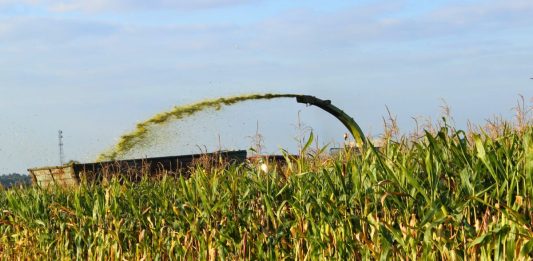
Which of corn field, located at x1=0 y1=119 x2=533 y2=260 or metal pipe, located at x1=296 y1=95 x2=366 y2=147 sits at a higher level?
metal pipe, located at x1=296 y1=95 x2=366 y2=147

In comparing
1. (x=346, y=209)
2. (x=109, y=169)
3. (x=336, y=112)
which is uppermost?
(x=336, y=112)

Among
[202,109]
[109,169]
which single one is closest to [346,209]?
[202,109]

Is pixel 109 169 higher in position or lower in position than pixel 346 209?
lower

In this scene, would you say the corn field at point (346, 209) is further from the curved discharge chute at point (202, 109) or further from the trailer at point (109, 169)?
the trailer at point (109, 169)

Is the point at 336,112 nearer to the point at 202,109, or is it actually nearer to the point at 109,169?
the point at 202,109

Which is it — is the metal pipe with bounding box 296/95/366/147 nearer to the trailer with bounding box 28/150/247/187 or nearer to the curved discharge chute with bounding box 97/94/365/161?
the curved discharge chute with bounding box 97/94/365/161

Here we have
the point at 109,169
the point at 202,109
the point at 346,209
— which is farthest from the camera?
the point at 109,169

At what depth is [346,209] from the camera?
610 centimetres

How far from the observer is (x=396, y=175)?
18.4 ft

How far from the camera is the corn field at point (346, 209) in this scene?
523cm

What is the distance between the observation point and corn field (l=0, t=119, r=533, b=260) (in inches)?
206

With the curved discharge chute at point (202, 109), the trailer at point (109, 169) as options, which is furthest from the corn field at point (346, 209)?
the trailer at point (109, 169)

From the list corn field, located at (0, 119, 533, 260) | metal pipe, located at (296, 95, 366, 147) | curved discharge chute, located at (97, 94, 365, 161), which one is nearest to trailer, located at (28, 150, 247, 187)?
curved discharge chute, located at (97, 94, 365, 161)

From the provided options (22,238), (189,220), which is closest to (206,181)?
→ (189,220)
